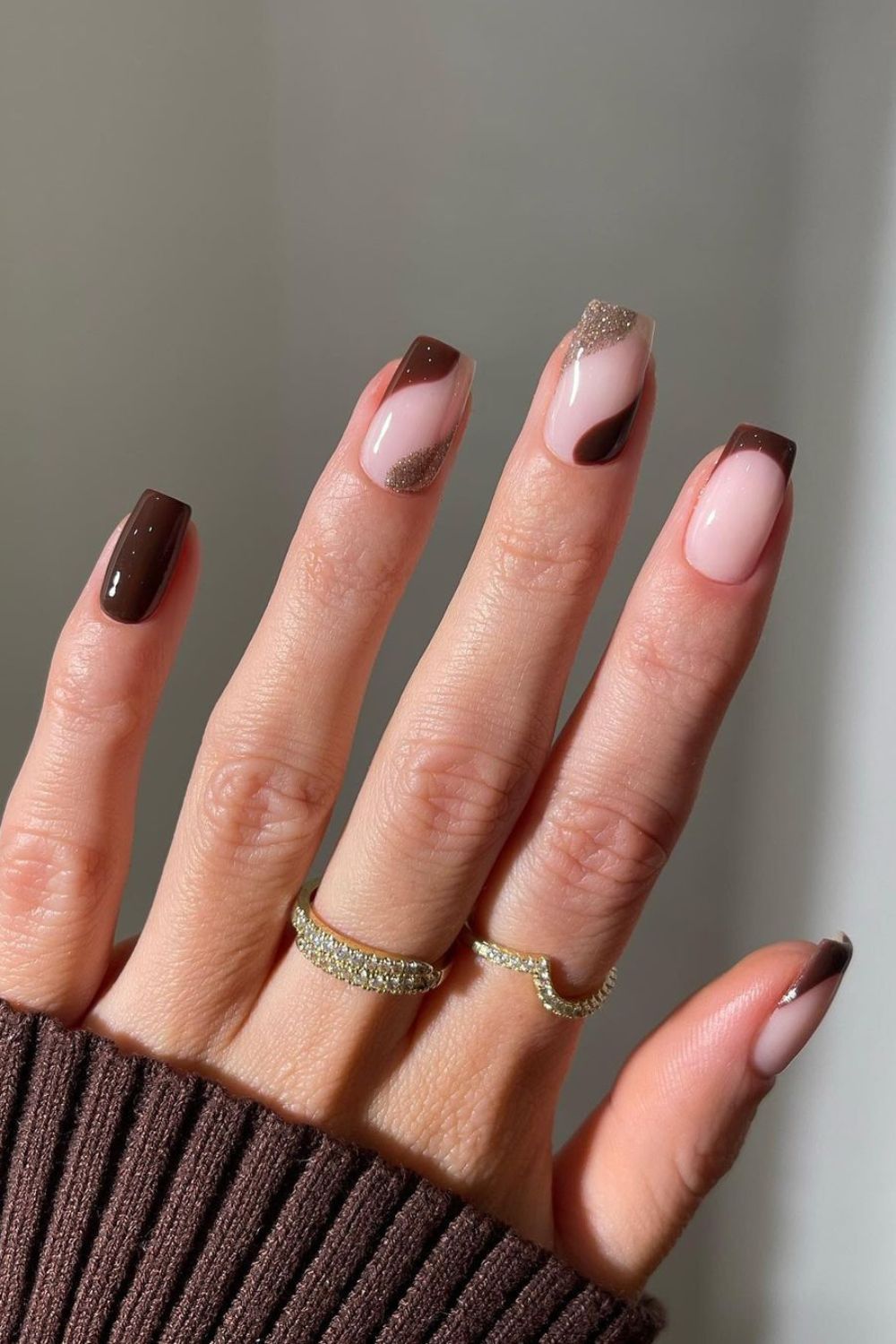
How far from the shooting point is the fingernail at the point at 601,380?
18.6 inches

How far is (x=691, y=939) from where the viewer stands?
88 cm

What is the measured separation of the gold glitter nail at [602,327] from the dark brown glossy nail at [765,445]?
6 cm

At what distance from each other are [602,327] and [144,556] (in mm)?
230

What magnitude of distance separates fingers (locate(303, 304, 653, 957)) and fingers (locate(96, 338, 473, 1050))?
28 mm

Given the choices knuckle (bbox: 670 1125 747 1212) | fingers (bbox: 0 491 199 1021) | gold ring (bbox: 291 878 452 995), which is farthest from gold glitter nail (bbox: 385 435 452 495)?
knuckle (bbox: 670 1125 747 1212)

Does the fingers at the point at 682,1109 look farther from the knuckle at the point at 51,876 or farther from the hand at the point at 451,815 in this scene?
the knuckle at the point at 51,876

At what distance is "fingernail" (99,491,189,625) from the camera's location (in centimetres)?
52

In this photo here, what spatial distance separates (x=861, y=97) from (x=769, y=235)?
0.10 metres

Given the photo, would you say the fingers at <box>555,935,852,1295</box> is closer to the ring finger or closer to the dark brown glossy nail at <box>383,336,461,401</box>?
the ring finger

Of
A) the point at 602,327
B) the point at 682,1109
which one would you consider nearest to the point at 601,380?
the point at 602,327

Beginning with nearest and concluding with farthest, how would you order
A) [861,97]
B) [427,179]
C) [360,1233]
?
[360,1233]
[861,97]
[427,179]

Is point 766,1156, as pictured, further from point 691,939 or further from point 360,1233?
point 360,1233

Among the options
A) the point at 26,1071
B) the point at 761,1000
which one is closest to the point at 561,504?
the point at 761,1000

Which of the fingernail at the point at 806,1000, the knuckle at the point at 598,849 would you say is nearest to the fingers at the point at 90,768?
the knuckle at the point at 598,849
